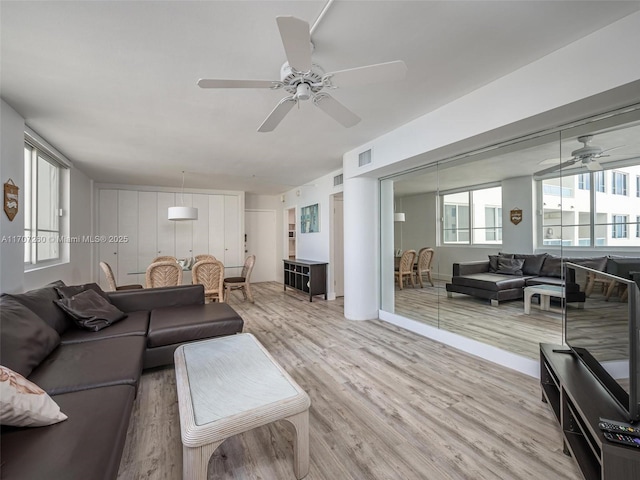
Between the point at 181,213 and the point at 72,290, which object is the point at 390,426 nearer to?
the point at 72,290

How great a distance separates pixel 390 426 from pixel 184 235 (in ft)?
21.2

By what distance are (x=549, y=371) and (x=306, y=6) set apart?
2.86 meters

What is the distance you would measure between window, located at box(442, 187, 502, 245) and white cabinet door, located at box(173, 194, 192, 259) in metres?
5.87

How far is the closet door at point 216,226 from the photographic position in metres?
7.26

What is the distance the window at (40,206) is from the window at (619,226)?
17.8 ft

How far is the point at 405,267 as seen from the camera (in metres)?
4.23

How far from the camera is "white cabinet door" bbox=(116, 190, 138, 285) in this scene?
21.2 feet

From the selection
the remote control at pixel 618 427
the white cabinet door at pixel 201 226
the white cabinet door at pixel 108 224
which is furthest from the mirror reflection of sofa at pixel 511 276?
the white cabinet door at pixel 108 224

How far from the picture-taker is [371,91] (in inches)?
99.8

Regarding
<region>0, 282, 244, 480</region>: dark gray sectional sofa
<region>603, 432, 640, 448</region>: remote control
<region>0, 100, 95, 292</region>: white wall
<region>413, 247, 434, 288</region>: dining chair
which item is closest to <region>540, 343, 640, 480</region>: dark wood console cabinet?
<region>603, 432, 640, 448</region>: remote control

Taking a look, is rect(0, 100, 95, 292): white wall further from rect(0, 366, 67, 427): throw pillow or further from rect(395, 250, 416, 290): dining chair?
rect(395, 250, 416, 290): dining chair

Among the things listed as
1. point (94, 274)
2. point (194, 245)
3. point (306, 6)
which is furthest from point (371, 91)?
point (94, 274)

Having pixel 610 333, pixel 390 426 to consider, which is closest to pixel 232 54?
pixel 390 426

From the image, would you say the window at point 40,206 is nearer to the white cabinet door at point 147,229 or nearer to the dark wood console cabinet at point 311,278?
the white cabinet door at point 147,229
